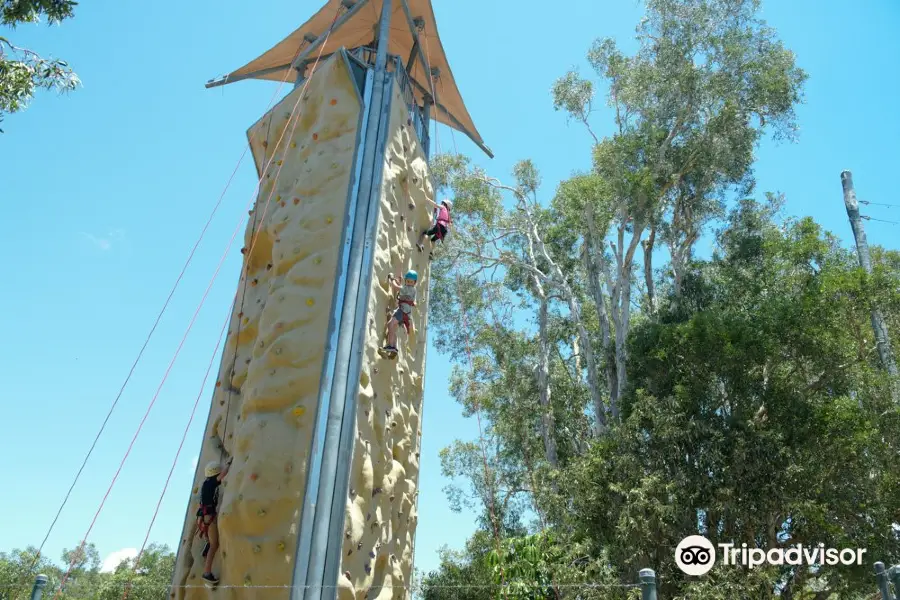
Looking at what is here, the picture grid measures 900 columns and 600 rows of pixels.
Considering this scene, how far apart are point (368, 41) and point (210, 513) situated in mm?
6577

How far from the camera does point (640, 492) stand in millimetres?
11031

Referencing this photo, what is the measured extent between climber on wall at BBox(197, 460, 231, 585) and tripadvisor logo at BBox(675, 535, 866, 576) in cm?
715

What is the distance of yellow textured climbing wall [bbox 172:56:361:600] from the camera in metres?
5.12

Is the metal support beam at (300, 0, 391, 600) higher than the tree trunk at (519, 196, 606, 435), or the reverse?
the tree trunk at (519, 196, 606, 435)

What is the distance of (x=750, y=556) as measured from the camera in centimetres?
1074

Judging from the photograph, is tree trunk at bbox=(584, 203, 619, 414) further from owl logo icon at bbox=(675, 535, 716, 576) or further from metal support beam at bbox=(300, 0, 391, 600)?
metal support beam at bbox=(300, 0, 391, 600)

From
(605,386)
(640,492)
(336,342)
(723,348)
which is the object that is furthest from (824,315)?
(336,342)

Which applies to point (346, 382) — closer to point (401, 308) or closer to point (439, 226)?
point (401, 308)

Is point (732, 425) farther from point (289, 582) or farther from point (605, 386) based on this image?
point (289, 582)

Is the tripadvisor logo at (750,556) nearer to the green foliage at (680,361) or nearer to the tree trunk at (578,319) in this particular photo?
the green foliage at (680,361)

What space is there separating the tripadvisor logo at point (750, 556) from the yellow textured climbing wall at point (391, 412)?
559cm

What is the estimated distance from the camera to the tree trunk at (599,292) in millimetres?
14984

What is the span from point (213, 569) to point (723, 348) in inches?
375

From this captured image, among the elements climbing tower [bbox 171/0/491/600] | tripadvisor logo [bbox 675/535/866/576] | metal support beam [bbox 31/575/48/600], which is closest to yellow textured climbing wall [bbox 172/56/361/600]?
climbing tower [bbox 171/0/491/600]
